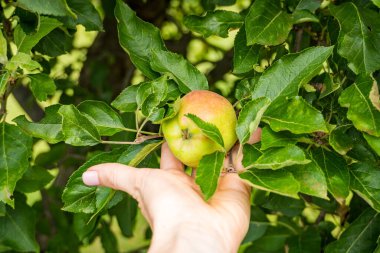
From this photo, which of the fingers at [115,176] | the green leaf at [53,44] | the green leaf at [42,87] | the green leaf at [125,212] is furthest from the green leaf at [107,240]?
the fingers at [115,176]

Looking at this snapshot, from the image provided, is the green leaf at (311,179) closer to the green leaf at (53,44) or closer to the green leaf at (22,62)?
the green leaf at (22,62)

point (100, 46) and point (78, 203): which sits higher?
point (78, 203)

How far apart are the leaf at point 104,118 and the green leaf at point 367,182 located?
50 centimetres

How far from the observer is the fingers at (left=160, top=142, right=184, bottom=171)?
120 cm

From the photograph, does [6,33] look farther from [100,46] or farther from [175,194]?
[100,46]

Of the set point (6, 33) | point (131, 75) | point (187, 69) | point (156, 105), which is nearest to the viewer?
point (156, 105)

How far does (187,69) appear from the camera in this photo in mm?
1200

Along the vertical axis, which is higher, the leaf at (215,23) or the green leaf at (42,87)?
the leaf at (215,23)

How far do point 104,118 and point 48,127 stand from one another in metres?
0.12

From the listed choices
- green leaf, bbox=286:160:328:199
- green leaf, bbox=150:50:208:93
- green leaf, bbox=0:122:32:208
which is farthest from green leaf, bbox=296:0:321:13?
green leaf, bbox=0:122:32:208

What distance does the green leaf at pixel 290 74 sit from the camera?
3.59 ft

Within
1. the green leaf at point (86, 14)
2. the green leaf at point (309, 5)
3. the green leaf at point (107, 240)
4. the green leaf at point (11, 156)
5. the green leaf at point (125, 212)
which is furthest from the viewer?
the green leaf at point (107, 240)

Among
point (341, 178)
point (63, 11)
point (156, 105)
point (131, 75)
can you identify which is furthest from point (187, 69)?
point (131, 75)

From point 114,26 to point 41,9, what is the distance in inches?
69.3
